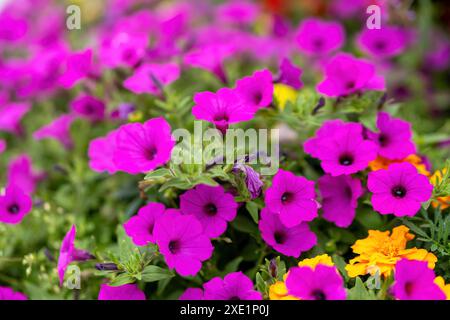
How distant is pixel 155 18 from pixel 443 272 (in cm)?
153

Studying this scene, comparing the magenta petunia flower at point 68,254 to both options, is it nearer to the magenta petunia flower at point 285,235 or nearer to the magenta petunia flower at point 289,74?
the magenta petunia flower at point 285,235

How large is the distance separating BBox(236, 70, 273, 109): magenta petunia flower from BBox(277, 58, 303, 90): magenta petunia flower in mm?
84

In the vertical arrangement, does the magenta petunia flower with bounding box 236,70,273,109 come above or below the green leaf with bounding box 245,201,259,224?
above

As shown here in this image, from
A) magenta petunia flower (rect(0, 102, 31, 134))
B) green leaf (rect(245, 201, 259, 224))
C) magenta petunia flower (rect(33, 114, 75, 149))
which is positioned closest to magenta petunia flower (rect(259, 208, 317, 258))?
green leaf (rect(245, 201, 259, 224))

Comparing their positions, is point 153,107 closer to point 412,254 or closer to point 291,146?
point 291,146

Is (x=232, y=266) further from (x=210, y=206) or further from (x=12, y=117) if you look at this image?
(x=12, y=117)

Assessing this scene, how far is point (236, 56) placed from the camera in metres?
2.00

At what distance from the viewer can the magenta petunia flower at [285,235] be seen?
1.06 metres

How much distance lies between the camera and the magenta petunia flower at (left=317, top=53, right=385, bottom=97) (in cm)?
120

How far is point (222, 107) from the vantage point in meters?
1.06

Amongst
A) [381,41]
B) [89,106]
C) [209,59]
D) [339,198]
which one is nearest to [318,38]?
[381,41]

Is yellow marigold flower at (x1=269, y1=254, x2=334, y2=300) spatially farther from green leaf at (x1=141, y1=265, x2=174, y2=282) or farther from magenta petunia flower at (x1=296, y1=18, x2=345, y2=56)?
magenta petunia flower at (x1=296, y1=18, x2=345, y2=56)

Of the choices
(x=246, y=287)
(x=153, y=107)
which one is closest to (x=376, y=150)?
(x=246, y=287)

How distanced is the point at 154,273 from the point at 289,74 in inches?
20.7
